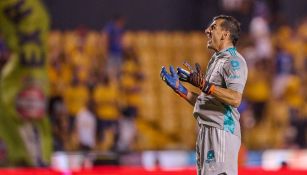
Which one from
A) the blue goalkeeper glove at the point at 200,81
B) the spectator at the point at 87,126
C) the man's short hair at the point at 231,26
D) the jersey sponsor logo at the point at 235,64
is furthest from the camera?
the spectator at the point at 87,126

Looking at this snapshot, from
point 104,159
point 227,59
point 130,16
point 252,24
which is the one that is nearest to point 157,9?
point 130,16

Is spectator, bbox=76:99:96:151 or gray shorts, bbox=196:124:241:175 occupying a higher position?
spectator, bbox=76:99:96:151

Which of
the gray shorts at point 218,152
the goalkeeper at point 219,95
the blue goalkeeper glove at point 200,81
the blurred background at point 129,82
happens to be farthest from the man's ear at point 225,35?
the blurred background at point 129,82

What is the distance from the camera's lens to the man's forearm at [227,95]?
5195mm

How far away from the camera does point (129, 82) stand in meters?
14.6

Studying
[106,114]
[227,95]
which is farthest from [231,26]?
[106,114]

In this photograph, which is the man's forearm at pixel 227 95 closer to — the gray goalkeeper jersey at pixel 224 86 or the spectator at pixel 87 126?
the gray goalkeeper jersey at pixel 224 86

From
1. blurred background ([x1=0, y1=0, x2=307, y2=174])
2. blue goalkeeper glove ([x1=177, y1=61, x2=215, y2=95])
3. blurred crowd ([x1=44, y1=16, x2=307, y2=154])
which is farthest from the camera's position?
blurred crowd ([x1=44, y1=16, x2=307, y2=154])

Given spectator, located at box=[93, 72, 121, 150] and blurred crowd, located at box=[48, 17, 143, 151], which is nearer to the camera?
blurred crowd, located at box=[48, 17, 143, 151]

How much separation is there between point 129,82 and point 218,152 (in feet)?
30.7

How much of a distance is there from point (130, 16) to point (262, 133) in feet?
11.5

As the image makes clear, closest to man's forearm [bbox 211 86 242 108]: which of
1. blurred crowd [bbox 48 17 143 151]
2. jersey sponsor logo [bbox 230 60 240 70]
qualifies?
jersey sponsor logo [bbox 230 60 240 70]

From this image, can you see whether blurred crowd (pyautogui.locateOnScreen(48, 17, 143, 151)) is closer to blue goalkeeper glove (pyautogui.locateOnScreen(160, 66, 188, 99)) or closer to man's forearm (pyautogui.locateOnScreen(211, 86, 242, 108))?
blue goalkeeper glove (pyautogui.locateOnScreen(160, 66, 188, 99))

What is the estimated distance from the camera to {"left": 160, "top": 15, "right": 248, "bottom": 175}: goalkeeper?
5.24 m
